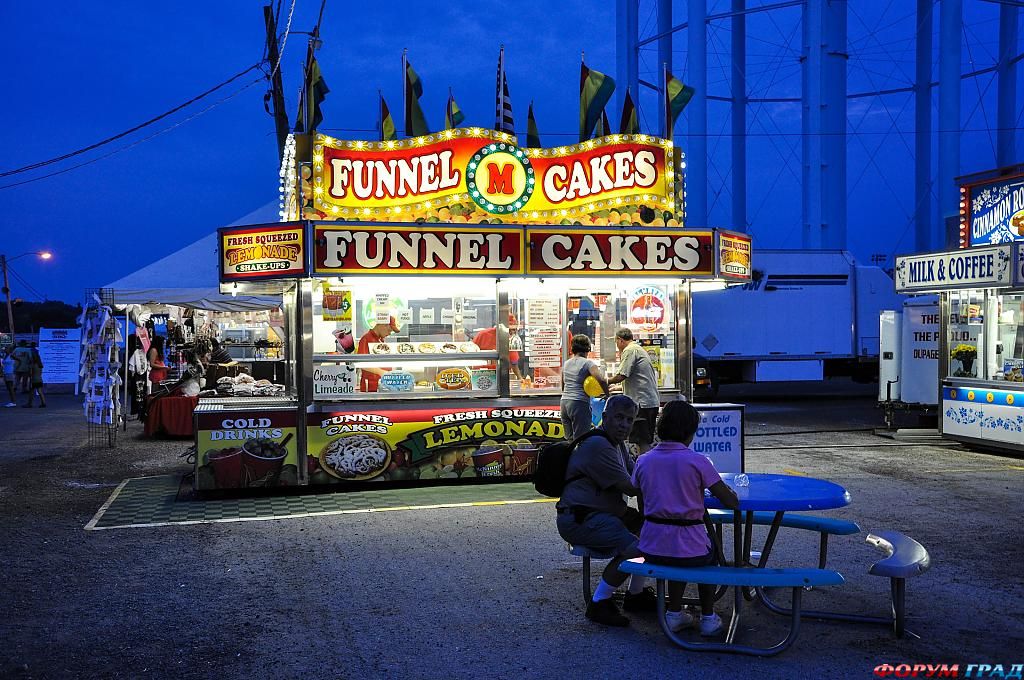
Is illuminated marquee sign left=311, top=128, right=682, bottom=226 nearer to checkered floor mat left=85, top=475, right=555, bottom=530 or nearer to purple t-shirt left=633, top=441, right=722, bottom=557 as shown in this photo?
checkered floor mat left=85, top=475, right=555, bottom=530

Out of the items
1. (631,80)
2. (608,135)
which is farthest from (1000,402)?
(631,80)

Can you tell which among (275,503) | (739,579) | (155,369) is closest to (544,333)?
(275,503)

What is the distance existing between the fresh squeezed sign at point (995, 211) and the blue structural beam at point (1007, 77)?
22896 millimetres

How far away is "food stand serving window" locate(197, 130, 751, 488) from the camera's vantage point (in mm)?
10273

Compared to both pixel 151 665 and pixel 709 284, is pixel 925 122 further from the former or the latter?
pixel 151 665

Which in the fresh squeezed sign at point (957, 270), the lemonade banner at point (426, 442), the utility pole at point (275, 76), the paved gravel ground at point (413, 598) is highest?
the utility pole at point (275, 76)

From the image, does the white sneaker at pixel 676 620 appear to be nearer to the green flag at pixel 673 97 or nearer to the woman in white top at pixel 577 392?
the woman in white top at pixel 577 392

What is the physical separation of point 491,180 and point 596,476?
20.3ft

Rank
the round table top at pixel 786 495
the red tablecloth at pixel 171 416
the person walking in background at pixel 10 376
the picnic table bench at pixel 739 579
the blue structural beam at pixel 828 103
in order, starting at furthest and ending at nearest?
the blue structural beam at pixel 828 103
the person walking in background at pixel 10 376
the red tablecloth at pixel 171 416
the round table top at pixel 786 495
the picnic table bench at pixel 739 579

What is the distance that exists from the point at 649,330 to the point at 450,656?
7.29m

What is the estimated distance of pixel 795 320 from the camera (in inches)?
931

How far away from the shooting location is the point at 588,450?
5465 mm

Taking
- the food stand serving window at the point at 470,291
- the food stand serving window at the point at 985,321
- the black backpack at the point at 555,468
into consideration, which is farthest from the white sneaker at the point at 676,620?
the food stand serving window at the point at 985,321

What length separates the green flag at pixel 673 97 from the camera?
1162 cm
